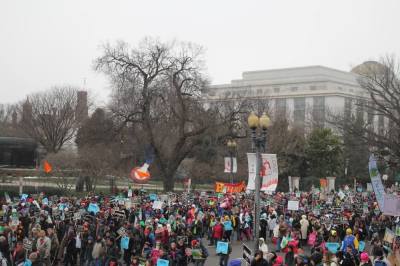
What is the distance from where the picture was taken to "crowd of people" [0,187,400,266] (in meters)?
15.5

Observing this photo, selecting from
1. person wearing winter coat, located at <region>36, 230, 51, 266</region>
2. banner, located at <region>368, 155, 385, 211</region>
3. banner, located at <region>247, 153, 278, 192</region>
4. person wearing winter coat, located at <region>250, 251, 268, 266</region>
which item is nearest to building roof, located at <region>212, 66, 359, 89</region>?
banner, located at <region>368, 155, 385, 211</region>

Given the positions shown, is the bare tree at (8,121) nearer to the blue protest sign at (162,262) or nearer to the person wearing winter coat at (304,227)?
the person wearing winter coat at (304,227)

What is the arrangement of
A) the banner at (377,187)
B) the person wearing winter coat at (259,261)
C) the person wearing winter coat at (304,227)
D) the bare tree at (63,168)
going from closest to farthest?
the person wearing winter coat at (259,261) < the banner at (377,187) < the person wearing winter coat at (304,227) < the bare tree at (63,168)

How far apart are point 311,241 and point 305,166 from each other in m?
40.2

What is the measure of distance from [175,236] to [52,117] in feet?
193

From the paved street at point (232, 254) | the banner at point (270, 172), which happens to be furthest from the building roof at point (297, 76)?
the banner at point (270, 172)

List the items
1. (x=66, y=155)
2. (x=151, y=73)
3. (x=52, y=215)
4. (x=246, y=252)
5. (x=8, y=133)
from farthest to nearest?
(x=8, y=133)
(x=151, y=73)
(x=66, y=155)
(x=52, y=215)
(x=246, y=252)

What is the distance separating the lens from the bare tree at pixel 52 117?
7250 centimetres

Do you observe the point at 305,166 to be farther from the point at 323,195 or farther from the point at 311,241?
the point at 311,241

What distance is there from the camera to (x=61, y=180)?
44.4 metres

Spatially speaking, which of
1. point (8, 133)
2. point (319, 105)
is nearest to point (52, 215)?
point (8, 133)

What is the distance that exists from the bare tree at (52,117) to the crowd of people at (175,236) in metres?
44.0

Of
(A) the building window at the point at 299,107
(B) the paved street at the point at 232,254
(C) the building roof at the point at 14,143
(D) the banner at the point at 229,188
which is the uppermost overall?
(A) the building window at the point at 299,107

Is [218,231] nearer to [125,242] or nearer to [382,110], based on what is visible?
[125,242]
